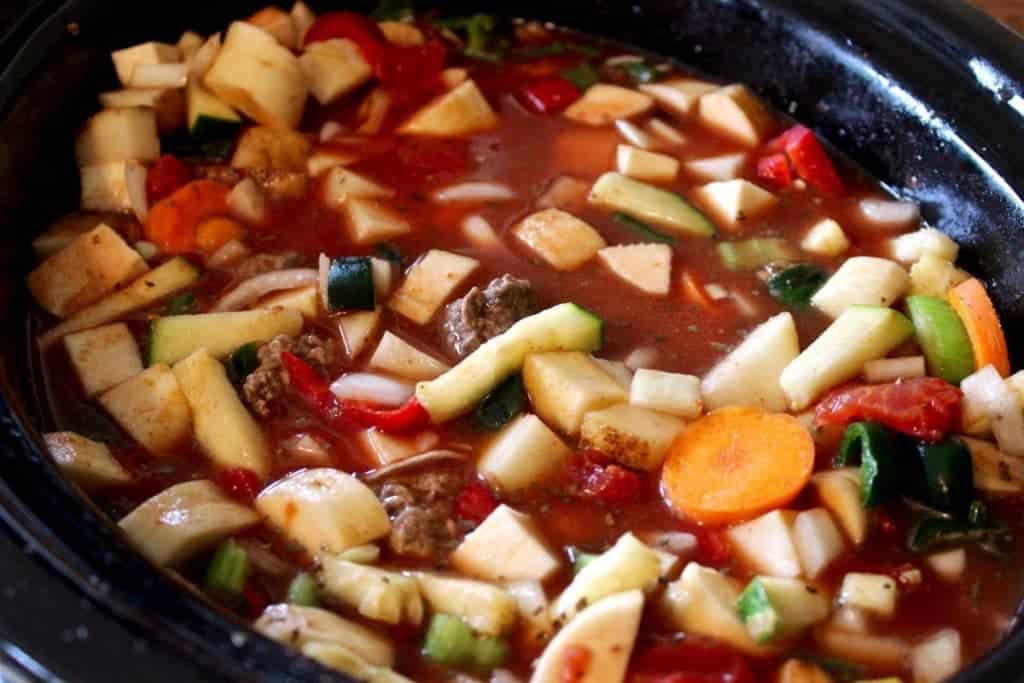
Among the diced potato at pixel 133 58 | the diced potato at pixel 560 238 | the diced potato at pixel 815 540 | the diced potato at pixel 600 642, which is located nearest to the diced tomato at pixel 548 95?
the diced potato at pixel 560 238

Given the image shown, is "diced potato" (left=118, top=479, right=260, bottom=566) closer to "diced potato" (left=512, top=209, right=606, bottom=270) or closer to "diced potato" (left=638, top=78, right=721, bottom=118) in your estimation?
"diced potato" (left=512, top=209, right=606, bottom=270)

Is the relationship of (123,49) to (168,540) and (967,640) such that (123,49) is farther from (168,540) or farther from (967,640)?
(967,640)

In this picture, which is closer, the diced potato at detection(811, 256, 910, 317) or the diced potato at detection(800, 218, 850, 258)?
the diced potato at detection(811, 256, 910, 317)

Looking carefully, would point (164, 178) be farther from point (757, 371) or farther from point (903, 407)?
point (903, 407)

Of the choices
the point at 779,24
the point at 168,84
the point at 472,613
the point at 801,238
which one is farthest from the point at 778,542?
the point at 168,84

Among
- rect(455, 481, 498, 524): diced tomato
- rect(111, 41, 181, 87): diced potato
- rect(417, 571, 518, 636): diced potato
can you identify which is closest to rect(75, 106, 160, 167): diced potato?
rect(111, 41, 181, 87): diced potato

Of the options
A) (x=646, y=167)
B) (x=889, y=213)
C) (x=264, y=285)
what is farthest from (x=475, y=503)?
(x=889, y=213)
